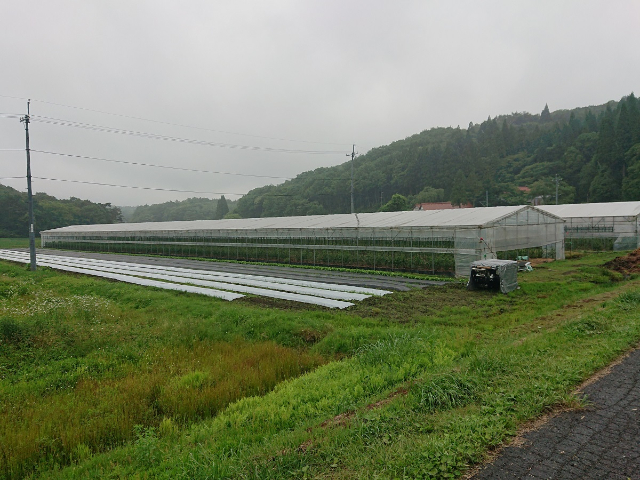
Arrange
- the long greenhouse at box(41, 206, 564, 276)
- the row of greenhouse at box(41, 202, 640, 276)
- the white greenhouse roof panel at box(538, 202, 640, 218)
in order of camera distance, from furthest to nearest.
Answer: the white greenhouse roof panel at box(538, 202, 640, 218)
the row of greenhouse at box(41, 202, 640, 276)
the long greenhouse at box(41, 206, 564, 276)

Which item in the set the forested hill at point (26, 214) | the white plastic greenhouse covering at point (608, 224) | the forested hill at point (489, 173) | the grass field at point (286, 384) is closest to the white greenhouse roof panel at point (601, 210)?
the white plastic greenhouse covering at point (608, 224)

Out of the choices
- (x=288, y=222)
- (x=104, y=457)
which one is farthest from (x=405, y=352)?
(x=288, y=222)

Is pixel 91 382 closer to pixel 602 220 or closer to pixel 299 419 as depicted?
pixel 299 419

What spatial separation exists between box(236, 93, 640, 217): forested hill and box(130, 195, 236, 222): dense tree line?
1761 cm

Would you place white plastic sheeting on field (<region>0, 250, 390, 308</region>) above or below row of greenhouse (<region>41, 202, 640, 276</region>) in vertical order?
below

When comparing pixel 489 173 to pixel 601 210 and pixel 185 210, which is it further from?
pixel 185 210

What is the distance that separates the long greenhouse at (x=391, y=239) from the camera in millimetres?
18172

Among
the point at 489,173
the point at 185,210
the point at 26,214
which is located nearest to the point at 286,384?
the point at 489,173

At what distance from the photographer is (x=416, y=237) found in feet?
65.0

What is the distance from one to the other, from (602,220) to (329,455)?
3101 centimetres

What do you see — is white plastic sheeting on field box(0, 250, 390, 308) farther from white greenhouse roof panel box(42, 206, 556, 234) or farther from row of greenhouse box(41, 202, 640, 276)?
white greenhouse roof panel box(42, 206, 556, 234)

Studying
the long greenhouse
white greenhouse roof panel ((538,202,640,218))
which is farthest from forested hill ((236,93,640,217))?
the long greenhouse

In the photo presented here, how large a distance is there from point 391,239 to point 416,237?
155 centimetres

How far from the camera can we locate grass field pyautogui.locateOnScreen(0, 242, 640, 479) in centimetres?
392
